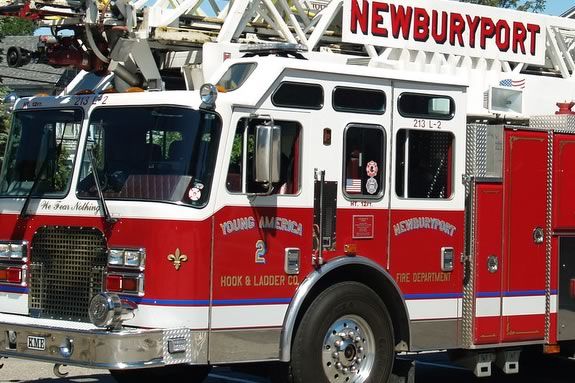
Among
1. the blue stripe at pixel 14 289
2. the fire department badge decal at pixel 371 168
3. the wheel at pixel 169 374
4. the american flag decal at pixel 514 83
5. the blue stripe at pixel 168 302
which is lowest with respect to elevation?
the wheel at pixel 169 374

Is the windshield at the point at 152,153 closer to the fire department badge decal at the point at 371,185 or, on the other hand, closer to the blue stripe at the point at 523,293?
the fire department badge decal at the point at 371,185

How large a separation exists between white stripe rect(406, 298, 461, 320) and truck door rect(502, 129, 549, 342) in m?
0.52

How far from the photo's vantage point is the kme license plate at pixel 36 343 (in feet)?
27.8

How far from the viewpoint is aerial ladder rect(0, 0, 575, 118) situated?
9062 millimetres

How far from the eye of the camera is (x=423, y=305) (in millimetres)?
9648

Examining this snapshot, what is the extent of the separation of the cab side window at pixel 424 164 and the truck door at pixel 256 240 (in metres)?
1.01

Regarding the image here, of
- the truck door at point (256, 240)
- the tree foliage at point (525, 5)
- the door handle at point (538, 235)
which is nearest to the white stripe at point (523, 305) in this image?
the door handle at point (538, 235)

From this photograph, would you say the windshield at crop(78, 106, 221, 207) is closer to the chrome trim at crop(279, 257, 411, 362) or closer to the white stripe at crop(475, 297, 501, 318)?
the chrome trim at crop(279, 257, 411, 362)

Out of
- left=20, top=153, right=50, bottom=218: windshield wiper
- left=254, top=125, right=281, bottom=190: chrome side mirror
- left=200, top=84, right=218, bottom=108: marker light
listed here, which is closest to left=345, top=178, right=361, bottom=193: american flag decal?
left=254, top=125, right=281, bottom=190: chrome side mirror

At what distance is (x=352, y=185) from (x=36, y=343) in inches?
107

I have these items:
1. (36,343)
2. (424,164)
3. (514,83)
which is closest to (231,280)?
(36,343)

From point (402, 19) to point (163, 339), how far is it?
159 inches

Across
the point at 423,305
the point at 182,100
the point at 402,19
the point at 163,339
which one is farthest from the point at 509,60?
the point at 163,339

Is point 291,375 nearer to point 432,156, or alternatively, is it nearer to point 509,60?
point 432,156
